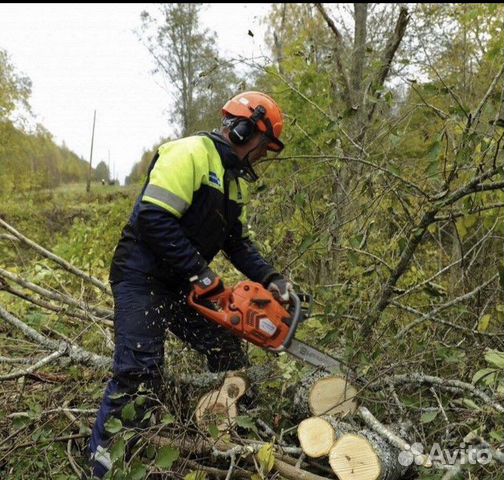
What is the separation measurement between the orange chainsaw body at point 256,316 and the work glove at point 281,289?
0.26 ft

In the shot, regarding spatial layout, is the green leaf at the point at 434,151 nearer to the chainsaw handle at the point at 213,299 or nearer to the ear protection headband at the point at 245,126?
the ear protection headband at the point at 245,126

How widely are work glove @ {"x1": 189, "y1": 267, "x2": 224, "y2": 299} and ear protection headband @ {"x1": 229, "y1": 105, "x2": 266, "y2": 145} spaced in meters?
0.74

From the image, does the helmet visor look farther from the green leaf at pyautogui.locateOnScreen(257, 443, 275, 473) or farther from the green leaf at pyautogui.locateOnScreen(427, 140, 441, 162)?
the green leaf at pyautogui.locateOnScreen(257, 443, 275, 473)

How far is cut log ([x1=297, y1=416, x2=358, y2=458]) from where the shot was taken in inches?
88.0

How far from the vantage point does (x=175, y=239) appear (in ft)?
7.98

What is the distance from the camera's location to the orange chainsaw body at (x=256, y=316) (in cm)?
242

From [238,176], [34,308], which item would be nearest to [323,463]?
[238,176]

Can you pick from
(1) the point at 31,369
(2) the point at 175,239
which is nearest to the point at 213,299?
(2) the point at 175,239

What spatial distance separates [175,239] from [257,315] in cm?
57

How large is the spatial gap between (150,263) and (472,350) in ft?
6.05

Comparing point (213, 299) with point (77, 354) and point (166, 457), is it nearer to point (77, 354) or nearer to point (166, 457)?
point (166, 457)

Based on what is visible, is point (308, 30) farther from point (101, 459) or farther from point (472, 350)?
point (101, 459)

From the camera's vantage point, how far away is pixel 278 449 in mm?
2377

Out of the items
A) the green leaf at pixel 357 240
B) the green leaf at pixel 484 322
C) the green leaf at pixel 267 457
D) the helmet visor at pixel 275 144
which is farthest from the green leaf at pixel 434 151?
the green leaf at pixel 267 457
